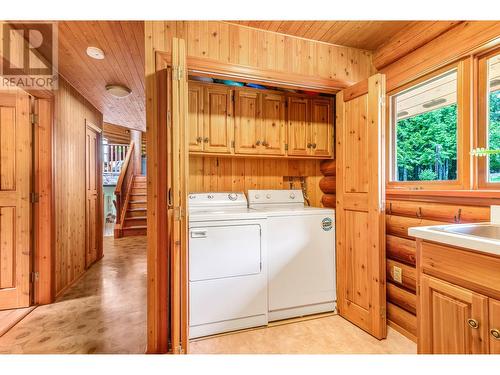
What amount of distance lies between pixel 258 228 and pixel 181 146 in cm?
97

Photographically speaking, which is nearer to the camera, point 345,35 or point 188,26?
point 188,26

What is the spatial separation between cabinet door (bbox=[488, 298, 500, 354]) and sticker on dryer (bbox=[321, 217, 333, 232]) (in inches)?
51.2

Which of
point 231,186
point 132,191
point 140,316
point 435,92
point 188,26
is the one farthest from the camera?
point 132,191

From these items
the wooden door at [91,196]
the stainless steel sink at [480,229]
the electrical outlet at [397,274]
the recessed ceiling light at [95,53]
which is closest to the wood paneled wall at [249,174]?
the electrical outlet at [397,274]

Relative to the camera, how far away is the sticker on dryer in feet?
7.39

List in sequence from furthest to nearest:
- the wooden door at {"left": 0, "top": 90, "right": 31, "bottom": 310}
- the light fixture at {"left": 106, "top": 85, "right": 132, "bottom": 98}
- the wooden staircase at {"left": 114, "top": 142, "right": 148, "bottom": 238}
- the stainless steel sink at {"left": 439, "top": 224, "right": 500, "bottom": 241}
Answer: the wooden staircase at {"left": 114, "top": 142, "right": 148, "bottom": 238} → the light fixture at {"left": 106, "top": 85, "right": 132, "bottom": 98} → the wooden door at {"left": 0, "top": 90, "right": 31, "bottom": 310} → the stainless steel sink at {"left": 439, "top": 224, "right": 500, "bottom": 241}

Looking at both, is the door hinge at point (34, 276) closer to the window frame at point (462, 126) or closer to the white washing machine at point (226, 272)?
the white washing machine at point (226, 272)

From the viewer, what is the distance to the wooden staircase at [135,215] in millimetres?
5410

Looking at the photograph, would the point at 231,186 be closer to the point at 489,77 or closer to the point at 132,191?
the point at 489,77

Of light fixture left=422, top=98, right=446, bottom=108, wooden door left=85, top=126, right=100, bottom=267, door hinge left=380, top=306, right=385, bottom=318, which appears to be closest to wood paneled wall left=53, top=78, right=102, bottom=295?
wooden door left=85, top=126, right=100, bottom=267

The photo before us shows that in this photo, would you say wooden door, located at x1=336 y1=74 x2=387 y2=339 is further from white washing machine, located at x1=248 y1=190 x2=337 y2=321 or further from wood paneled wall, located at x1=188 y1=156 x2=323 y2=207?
wood paneled wall, located at x1=188 y1=156 x2=323 y2=207

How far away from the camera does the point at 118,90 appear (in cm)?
299

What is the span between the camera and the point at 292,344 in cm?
180

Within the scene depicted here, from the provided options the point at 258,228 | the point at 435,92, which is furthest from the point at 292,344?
the point at 435,92
